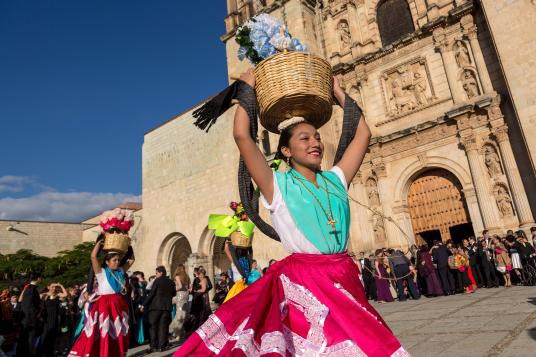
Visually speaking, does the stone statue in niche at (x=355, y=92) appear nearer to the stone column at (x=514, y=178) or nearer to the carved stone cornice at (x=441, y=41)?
the carved stone cornice at (x=441, y=41)

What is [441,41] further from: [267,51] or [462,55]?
[267,51]

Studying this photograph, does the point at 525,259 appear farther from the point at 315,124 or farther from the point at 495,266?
the point at 315,124

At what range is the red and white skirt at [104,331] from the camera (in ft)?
14.3

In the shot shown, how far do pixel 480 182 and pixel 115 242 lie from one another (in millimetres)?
11141

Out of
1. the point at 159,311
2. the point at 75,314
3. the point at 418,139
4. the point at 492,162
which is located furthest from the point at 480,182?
the point at 75,314

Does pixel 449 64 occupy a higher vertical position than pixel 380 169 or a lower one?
higher

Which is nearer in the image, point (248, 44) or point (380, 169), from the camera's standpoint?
point (248, 44)

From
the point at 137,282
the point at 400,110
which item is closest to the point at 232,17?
the point at 400,110

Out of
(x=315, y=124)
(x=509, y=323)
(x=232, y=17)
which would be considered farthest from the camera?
(x=232, y=17)

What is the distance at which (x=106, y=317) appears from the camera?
4.55 m

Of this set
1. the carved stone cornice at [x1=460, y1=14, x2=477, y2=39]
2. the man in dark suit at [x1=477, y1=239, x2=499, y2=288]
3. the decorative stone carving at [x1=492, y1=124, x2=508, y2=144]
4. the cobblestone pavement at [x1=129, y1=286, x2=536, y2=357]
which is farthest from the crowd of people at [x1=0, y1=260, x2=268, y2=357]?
the carved stone cornice at [x1=460, y1=14, x2=477, y2=39]

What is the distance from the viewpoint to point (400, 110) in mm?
14242

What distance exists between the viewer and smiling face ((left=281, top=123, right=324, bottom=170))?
1.99 meters

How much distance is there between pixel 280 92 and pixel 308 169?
44 centimetres
